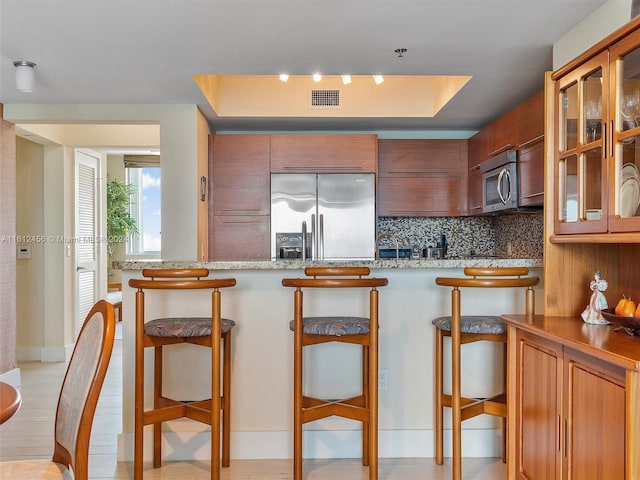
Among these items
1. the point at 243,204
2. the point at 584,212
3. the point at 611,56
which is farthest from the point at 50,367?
the point at 611,56

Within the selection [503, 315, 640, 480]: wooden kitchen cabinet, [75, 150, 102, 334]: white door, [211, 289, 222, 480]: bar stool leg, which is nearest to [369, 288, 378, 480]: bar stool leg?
[503, 315, 640, 480]: wooden kitchen cabinet

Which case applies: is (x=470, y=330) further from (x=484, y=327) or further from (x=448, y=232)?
(x=448, y=232)

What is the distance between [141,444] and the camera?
8.02 feet

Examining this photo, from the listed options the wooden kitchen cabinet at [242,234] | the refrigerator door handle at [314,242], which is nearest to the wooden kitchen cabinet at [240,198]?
the wooden kitchen cabinet at [242,234]

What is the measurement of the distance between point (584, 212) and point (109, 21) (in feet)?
7.83

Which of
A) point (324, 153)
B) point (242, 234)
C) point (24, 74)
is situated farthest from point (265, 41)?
point (242, 234)

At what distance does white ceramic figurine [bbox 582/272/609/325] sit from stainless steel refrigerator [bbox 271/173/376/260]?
103 inches

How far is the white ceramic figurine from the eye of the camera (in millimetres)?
2133

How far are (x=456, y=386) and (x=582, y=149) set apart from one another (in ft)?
4.08

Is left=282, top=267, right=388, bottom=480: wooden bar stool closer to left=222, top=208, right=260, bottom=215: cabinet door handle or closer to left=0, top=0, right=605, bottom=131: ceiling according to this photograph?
left=0, top=0, right=605, bottom=131: ceiling

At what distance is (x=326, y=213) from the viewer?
185 inches

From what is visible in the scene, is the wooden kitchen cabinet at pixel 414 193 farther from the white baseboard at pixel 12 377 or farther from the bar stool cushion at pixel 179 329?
the white baseboard at pixel 12 377

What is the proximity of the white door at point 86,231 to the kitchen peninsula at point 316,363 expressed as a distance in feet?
10.1

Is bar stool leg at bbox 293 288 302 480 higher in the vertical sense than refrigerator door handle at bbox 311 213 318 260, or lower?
lower
